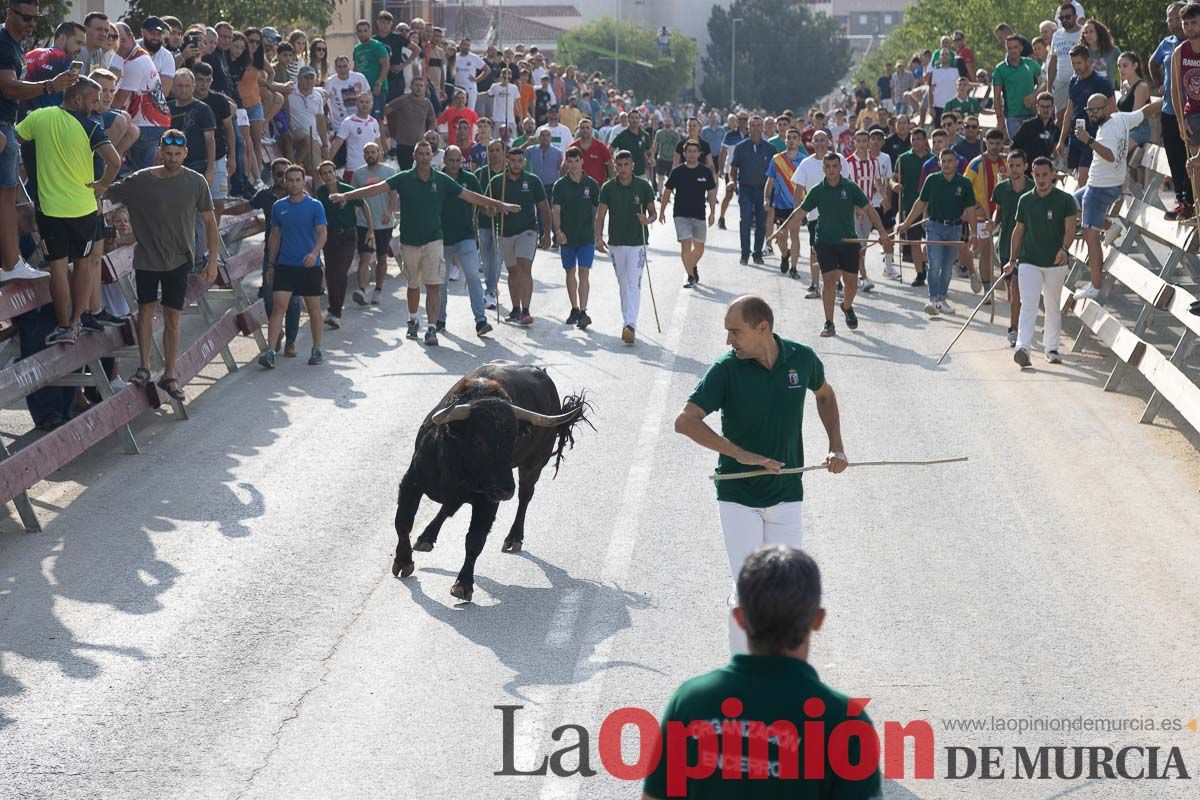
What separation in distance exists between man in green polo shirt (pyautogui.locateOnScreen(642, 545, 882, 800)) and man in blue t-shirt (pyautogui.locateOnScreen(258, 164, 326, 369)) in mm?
12518

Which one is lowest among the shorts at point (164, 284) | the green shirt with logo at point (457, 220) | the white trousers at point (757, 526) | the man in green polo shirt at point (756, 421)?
the green shirt with logo at point (457, 220)

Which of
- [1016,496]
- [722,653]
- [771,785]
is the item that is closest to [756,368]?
[722,653]

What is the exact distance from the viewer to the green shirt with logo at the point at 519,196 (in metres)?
18.4

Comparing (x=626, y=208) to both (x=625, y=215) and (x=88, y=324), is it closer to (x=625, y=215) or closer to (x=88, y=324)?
(x=625, y=215)

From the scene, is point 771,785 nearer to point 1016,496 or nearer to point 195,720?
point 195,720

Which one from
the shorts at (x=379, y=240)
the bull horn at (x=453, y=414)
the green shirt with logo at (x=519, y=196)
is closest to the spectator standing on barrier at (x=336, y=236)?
the shorts at (x=379, y=240)

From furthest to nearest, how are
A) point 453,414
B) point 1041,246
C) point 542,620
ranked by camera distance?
point 1041,246 < point 453,414 < point 542,620

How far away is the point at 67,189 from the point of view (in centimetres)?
1251

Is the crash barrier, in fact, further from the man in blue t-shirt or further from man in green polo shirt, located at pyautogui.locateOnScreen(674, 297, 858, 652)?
man in green polo shirt, located at pyautogui.locateOnScreen(674, 297, 858, 652)

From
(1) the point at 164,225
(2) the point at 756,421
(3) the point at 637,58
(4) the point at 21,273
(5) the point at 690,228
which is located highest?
(2) the point at 756,421

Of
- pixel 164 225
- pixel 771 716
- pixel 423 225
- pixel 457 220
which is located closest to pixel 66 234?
pixel 164 225

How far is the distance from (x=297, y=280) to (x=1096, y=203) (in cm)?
842

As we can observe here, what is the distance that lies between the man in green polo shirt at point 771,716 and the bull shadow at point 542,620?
385cm

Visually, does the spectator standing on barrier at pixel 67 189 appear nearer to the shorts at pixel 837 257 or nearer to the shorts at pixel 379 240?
the shorts at pixel 379 240
